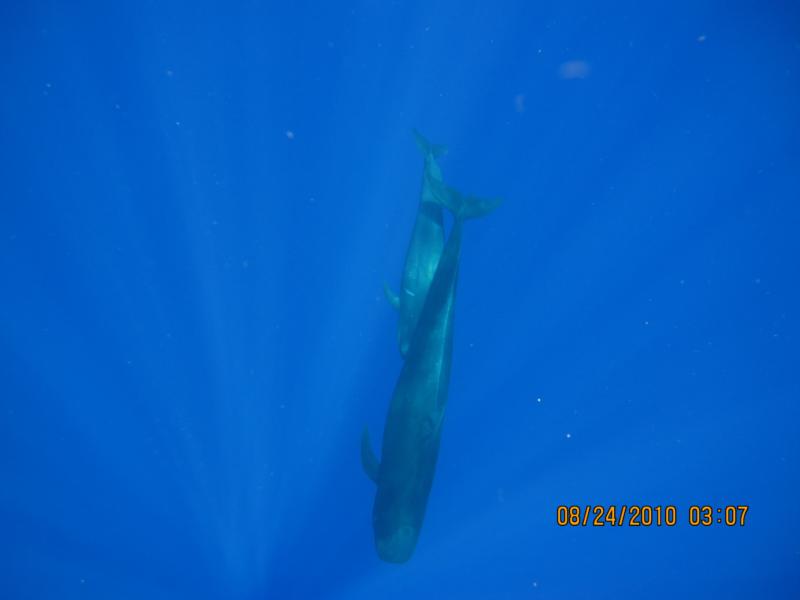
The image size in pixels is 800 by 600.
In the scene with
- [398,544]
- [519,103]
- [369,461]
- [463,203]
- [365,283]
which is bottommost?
[398,544]

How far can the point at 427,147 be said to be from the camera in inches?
296

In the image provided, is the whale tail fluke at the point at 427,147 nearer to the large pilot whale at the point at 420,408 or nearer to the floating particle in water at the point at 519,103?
the floating particle in water at the point at 519,103

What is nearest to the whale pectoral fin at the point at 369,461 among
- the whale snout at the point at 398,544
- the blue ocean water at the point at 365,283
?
the whale snout at the point at 398,544

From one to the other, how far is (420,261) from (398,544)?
331 centimetres

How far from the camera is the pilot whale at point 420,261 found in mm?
6633

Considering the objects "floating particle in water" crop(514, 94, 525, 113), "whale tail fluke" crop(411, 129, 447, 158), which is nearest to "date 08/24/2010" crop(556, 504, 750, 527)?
"whale tail fluke" crop(411, 129, 447, 158)

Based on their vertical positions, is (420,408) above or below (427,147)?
below

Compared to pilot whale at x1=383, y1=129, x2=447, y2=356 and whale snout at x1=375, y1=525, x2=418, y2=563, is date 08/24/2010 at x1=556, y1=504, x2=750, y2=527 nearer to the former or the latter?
whale snout at x1=375, y1=525, x2=418, y2=563

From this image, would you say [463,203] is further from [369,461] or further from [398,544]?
[398,544]

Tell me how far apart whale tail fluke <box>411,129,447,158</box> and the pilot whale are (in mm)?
484

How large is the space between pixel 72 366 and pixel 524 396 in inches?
289

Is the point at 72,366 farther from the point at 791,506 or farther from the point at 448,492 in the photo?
the point at 791,506

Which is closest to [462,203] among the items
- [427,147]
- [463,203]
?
[463,203]

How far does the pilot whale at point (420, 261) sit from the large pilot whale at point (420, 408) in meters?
0.78
